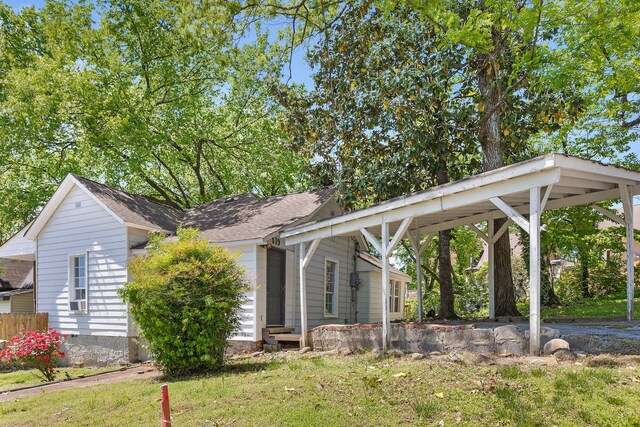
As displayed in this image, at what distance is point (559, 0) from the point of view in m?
12.3

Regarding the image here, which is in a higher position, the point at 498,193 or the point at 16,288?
the point at 498,193

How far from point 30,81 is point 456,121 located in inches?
614

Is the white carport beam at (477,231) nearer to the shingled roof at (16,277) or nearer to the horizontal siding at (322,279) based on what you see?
the horizontal siding at (322,279)

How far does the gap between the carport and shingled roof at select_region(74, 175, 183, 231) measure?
4927mm

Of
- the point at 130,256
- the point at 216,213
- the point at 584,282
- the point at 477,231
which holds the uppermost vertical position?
the point at 216,213

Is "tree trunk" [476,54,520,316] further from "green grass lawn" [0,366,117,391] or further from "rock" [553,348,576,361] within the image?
"green grass lawn" [0,366,117,391]

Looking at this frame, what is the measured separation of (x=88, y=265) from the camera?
47.9ft

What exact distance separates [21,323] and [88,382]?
6.45 metres

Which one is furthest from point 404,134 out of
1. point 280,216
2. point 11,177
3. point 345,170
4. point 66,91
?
point 11,177

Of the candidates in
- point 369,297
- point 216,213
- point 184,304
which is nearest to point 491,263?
point 369,297

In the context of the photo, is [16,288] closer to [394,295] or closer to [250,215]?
[250,215]

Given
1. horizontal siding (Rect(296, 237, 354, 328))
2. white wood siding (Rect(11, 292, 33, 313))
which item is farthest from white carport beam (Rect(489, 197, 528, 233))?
white wood siding (Rect(11, 292, 33, 313))

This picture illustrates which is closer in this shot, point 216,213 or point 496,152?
point 496,152

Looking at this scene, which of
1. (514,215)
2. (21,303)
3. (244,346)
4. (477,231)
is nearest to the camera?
(514,215)
